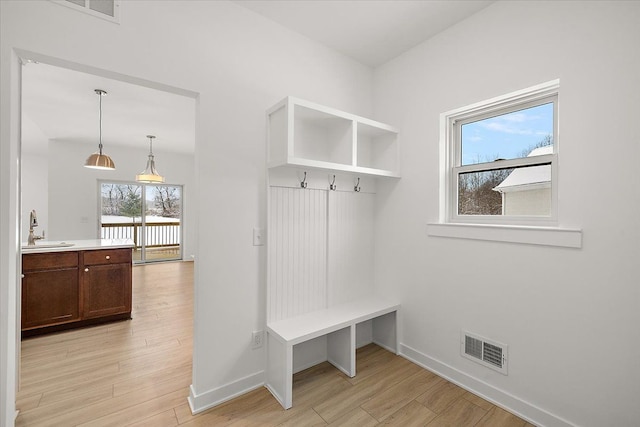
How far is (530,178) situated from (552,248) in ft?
1.63

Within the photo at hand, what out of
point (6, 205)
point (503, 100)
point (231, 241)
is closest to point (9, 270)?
point (6, 205)

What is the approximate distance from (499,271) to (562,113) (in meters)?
1.04

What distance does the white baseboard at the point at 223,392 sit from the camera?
73.7 inches

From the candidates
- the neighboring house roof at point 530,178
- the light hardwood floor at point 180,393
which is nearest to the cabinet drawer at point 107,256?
the light hardwood floor at point 180,393

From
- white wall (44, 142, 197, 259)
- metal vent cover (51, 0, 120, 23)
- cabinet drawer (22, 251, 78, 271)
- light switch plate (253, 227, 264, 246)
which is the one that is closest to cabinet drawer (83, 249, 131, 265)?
cabinet drawer (22, 251, 78, 271)

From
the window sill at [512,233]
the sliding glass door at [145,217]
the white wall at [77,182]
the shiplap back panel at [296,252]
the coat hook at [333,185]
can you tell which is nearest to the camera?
the window sill at [512,233]

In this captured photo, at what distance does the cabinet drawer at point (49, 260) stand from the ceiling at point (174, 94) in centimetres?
188

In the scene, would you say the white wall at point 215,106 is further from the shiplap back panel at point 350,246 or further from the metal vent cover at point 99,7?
the shiplap back panel at point 350,246

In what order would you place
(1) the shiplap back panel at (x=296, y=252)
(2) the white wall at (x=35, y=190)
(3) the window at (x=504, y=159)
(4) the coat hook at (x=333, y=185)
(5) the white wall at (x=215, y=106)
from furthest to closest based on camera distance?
1. (2) the white wall at (x=35, y=190)
2. (4) the coat hook at (x=333, y=185)
3. (1) the shiplap back panel at (x=296, y=252)
4. (3) the window at (x=504, y=159)
5. (5) the white wall at (x=215, y=106)

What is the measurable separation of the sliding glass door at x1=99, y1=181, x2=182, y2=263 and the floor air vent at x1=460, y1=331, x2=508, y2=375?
727cm

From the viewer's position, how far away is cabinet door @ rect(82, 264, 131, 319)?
3211 millimetres

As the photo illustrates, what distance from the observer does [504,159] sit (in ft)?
6.84

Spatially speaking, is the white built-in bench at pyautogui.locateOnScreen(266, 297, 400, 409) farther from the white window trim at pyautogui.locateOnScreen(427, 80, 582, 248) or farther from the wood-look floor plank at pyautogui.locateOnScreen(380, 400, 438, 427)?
the white window trim at pyautogui.locateOnScreen(427, 80, 582, 248)

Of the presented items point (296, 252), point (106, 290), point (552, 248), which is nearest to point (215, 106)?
point (296, 252)
